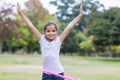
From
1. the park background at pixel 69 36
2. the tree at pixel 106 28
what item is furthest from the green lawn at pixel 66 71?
the tree at pixel 106 28

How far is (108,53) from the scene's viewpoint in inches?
2766

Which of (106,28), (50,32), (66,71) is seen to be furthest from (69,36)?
(50,32)

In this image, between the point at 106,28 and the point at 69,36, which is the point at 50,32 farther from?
the point at 69,36

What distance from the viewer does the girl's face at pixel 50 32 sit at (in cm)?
502

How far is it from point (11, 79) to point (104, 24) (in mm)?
38607

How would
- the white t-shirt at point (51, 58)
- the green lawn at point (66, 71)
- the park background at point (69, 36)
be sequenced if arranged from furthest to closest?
1. the park background at point (69, 36)
2. the green lawn at point (66, 71)
3. the white t-shirt at point (51, 58)

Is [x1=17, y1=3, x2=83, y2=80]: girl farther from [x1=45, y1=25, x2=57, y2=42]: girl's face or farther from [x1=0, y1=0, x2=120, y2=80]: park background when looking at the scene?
[x1=0, y1=0, x2=120, y2=80]: park background

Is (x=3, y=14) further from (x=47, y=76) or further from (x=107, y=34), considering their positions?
(x=47, y=76)

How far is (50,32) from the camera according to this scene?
198 inches

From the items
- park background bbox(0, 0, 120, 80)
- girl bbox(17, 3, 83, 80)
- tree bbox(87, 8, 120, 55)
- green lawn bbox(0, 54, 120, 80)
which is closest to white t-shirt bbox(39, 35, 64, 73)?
girl bbox(17, 3, 83, 80)

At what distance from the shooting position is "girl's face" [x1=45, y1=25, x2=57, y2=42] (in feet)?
16.5

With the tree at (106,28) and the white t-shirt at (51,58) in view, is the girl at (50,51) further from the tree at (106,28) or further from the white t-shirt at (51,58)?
the tree at (106,28)

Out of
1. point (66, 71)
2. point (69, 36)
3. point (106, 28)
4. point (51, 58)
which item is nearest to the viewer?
point (51, 58)

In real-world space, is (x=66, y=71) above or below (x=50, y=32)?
below
